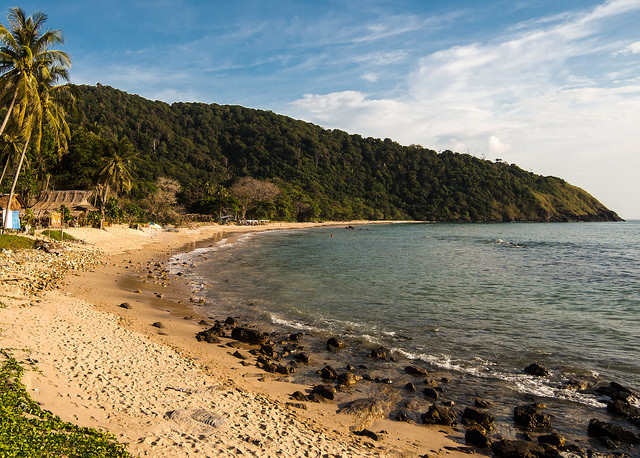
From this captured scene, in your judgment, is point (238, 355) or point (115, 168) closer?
point (238, 355)

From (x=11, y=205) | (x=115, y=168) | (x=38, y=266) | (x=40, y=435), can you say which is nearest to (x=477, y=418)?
(x=40, y=435)

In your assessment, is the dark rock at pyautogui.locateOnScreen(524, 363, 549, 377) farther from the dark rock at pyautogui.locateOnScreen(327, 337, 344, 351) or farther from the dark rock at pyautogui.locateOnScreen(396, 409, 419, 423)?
the dark rock at pyautogui.locateOnScreen(327, 337, 344, 351)

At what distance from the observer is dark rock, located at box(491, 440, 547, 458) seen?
6.73m

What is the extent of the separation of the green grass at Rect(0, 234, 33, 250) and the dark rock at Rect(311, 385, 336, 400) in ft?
68.9

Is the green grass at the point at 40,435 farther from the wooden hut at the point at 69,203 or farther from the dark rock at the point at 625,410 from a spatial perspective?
the wooden hut at the point at 69,203

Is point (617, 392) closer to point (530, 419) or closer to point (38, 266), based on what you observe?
point (530, 419)

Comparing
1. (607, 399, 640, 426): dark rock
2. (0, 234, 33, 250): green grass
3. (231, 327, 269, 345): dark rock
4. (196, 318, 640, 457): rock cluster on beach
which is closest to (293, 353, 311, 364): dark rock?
(196, 318, 640, 457): rock cluster on beach

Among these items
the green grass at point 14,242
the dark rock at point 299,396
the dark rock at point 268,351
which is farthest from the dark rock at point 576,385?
the green grass at point 14,242

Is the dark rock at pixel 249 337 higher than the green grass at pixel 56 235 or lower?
lower

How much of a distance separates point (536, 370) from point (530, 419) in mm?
3114

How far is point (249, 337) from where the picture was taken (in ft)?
40.3

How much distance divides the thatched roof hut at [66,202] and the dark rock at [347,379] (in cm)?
4035

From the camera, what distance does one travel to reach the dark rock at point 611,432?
291 inches

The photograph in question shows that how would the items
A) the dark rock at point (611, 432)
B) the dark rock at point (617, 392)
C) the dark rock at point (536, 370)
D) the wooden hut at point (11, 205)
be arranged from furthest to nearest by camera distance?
the wooden hut at point (11, 205) < the dark rock at point (536, 370) < the dark rock at point (617, 392) < the dark rock at point (611, 432)
